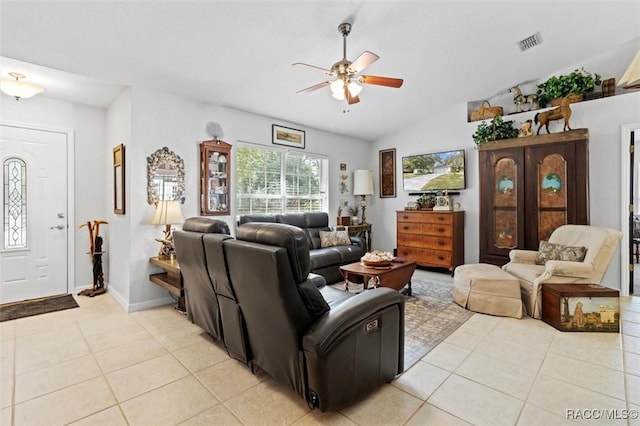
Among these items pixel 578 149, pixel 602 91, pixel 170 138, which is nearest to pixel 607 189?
pixel 578 149

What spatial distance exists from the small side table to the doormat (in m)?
1.09

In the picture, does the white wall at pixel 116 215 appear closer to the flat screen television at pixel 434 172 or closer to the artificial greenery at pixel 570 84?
the flat screen television at pixel 434 172

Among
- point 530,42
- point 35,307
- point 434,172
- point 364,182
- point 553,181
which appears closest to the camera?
point 35,307

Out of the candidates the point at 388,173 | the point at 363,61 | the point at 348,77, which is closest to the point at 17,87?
the point at 348,77

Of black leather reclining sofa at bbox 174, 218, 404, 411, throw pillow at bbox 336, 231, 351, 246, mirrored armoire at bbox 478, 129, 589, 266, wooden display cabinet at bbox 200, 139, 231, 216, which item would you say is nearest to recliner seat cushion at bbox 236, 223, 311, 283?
black leather reclining sofa at bbox 174, 218, 404, 411

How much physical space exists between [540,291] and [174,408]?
3.41 m

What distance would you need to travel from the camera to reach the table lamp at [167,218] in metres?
3.40

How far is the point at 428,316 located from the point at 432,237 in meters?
2.15

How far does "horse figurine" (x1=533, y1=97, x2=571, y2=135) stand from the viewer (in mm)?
4023

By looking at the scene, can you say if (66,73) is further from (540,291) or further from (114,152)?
(540,291)

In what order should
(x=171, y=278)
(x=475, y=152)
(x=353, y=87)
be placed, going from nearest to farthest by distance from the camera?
(x=353, y=87), (x=171, y=278), (x=475, y=152)

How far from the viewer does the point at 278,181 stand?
5184mm

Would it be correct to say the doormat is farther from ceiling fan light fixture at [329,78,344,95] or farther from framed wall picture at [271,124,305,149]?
ceiling fan light fixture at [329,78,344,95]

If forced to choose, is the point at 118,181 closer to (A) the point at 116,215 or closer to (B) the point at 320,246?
(A) the point at 116,215
